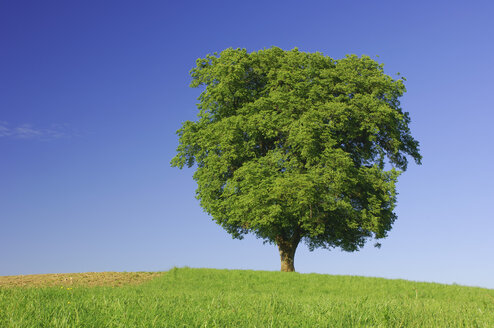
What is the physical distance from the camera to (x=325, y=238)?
978 inches

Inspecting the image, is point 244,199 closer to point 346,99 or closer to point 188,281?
point 188,281

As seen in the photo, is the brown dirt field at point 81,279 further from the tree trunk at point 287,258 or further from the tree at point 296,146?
the tree trunk at point 287,258

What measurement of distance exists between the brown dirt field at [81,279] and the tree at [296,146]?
5.63 meters

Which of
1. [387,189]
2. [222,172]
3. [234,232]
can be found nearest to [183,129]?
[222,172]

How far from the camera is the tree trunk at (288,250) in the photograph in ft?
81.4

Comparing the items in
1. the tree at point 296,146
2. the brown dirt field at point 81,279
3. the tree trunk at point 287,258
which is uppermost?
the tree at point 296,146

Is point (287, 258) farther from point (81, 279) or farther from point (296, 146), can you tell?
point (81, 279)

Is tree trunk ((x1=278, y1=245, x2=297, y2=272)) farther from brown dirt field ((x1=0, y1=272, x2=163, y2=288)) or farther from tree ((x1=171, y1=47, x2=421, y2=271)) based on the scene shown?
brown dirt field ((x1=0, y1=272, x2=163, y2=288))

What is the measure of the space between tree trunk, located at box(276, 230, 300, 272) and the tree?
63 mm

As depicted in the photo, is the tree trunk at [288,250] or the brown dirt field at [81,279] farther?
the tree trunk at [288,250]

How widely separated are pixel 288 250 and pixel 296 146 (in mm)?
6716

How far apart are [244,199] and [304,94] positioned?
23.9 ft

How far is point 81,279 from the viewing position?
2148cm

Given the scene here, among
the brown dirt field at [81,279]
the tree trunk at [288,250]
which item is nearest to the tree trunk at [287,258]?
the tree trunk at [288,250]
